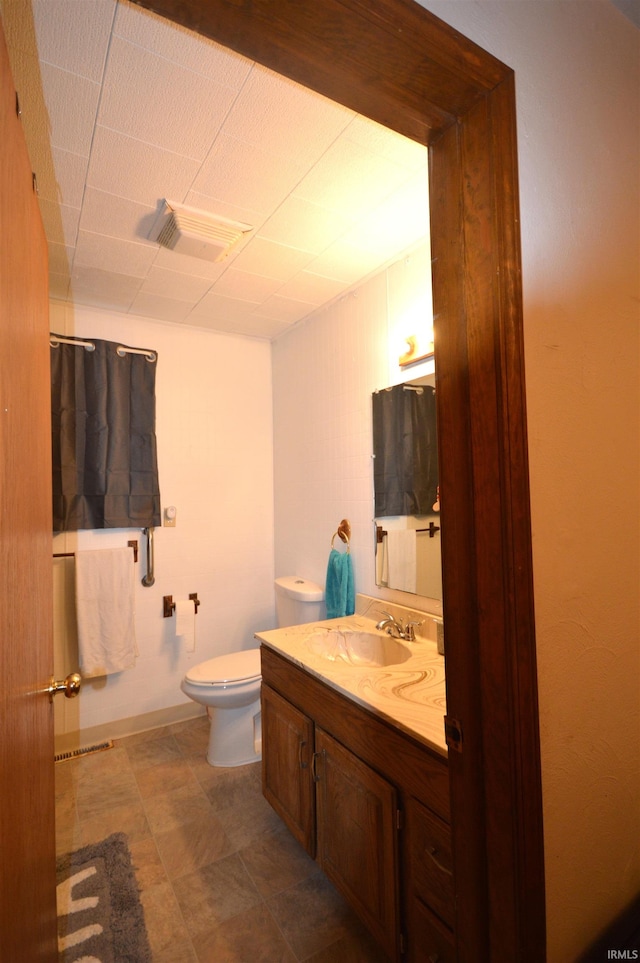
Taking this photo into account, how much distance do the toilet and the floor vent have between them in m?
0.59

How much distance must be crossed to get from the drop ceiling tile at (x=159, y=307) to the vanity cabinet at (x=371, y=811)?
1.91m

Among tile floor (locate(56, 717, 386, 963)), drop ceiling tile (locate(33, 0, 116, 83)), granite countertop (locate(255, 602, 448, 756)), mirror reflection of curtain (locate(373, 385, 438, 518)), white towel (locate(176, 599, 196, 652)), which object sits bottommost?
tile floor (locate(56, 717, 386, 963))

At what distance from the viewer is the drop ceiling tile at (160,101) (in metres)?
1.12

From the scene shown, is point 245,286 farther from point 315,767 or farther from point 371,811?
point 371,811

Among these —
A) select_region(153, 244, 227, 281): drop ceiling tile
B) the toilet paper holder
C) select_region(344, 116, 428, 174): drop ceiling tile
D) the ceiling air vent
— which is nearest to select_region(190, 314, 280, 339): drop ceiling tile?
select_region(153, 244, 227, 281): drop ceiling tile

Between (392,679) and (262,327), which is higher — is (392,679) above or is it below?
below

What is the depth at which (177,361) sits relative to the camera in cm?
274

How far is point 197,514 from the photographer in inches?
110

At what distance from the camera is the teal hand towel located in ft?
7.16

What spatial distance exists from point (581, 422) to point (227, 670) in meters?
2.00

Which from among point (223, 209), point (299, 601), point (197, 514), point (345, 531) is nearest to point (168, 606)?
point (197, 514)

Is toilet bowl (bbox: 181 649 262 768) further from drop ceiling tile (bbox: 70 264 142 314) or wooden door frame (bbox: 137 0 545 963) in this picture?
drop ceiling tile (bbox: 70 264 142 314)

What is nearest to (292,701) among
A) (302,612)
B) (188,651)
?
(302,612)

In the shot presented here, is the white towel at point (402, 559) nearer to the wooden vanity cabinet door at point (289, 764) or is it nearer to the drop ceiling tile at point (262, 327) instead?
the wooden vanity cabinet door at point (289, 764)
